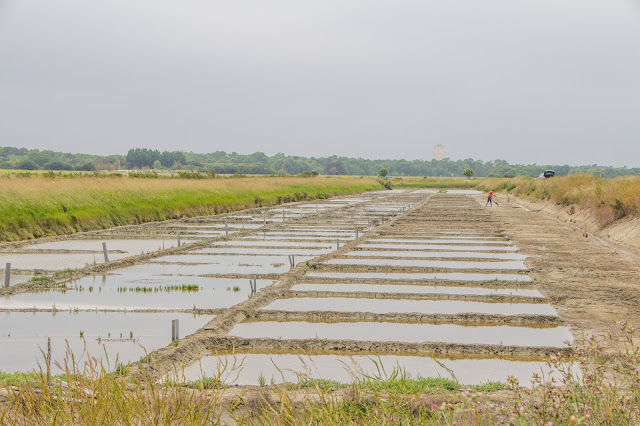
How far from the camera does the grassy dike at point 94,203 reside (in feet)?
65.1

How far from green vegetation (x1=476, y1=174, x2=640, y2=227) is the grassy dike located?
16.1 metres

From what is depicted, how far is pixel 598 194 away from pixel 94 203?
17.9m

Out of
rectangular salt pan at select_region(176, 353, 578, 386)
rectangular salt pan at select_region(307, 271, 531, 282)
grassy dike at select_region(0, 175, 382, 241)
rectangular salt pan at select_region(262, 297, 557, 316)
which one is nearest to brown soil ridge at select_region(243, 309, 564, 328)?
rectangular salt pan at select_region(262, 297, 557, 316)

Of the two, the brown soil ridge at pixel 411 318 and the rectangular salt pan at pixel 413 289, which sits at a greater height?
the brown soil ridge at pixel 411 318

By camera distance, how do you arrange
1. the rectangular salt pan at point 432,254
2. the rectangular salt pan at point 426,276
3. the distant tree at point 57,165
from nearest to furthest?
the rectangular salt pan at point 426,276
the rectangular salt pan at point 432,254
the distant tree at point 57,165

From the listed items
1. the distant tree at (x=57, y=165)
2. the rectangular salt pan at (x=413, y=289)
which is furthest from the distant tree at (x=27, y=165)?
the rectangular salt pan at (x=413, y=289)

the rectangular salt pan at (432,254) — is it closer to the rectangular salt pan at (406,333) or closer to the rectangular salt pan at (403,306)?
the rectangular salt pan at (403,306)

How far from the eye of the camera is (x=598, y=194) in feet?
82.3

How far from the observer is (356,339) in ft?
26.1

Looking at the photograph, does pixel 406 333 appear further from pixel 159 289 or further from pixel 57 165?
pixel 57 165

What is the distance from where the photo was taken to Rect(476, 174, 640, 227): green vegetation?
2095 cm

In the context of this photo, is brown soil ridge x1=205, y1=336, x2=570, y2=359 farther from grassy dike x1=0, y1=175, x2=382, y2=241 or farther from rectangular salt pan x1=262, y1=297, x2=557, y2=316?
grassy dike x1=0, y1=175, x2=382, y2=241

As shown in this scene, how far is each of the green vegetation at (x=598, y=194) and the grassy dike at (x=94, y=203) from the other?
16.1 meters

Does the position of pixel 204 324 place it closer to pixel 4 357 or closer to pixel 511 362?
pixel 4 357
